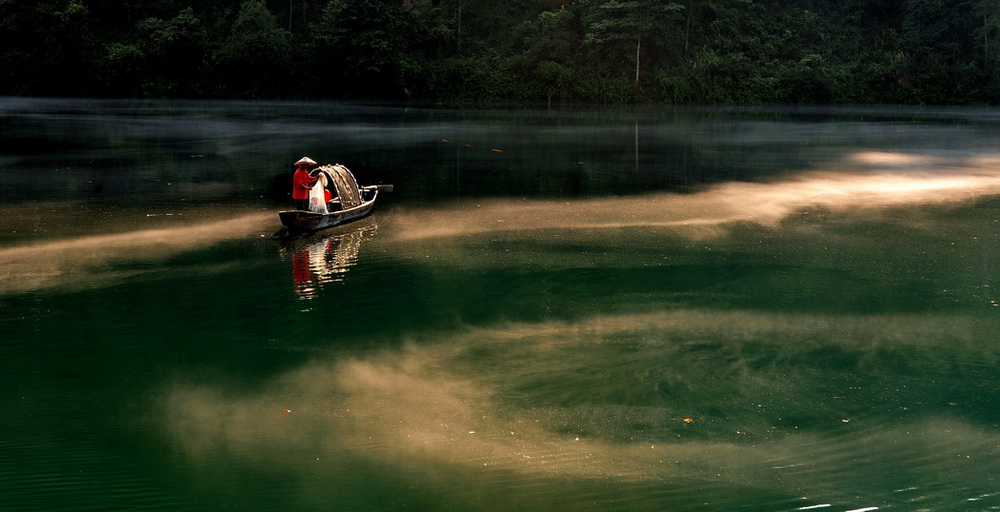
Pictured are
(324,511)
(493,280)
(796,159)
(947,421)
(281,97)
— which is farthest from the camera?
(281,97)

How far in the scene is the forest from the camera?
57.1 m

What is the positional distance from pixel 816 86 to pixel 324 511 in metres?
57.6

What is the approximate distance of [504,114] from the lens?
44.2 meters

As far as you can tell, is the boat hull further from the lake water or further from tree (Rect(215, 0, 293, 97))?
tree (Rect(215, 0, 293, 97))

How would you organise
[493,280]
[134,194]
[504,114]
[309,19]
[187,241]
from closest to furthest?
1. [493,280]
2. [187,241]
3. [134,194]
4. [504,114]
5. [309,19]

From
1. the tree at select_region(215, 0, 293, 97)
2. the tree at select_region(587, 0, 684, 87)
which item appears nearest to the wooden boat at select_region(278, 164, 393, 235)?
the tree at select_region(587, 0, 684, 87)

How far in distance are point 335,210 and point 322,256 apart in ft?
9.20

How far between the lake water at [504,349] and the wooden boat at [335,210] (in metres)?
0.23

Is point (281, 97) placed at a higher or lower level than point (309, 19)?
lower

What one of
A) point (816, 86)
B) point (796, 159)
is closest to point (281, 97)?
point (816, 86)

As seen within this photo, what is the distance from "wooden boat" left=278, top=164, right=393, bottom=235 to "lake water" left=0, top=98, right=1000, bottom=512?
23 cm

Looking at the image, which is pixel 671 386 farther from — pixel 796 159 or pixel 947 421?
pixel 796 159

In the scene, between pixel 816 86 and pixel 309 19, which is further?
pixel 309 19

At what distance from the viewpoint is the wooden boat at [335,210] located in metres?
13.6
